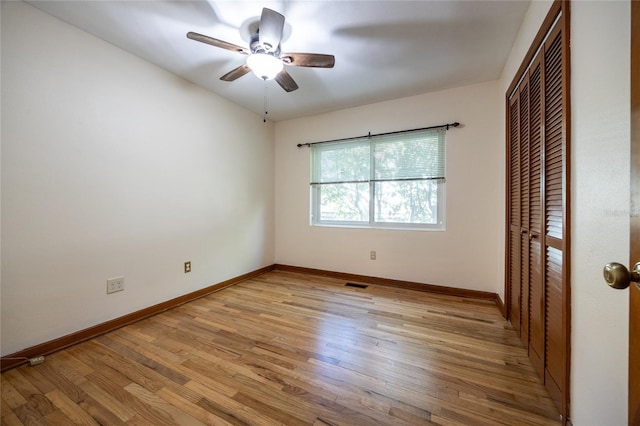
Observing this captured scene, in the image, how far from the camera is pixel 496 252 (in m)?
2.53

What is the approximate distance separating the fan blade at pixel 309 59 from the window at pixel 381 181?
4.99ft

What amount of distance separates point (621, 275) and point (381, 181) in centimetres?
267

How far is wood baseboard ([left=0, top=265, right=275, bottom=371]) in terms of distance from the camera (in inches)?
59.2

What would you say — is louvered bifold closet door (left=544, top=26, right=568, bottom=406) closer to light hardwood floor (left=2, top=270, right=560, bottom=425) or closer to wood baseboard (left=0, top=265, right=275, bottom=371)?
light hardwood floor (left=2, top=270, right=560, bottom=425)

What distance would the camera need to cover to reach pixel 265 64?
1680 millimetres

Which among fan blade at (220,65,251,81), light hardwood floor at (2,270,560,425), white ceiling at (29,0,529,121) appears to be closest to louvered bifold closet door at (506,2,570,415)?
light hardwood floor at (2,270,560,425)

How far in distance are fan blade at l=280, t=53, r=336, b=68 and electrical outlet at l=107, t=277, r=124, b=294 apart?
2.26 m

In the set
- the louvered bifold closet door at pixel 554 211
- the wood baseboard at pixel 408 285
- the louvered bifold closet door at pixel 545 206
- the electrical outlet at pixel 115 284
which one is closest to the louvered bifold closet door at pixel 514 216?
the louvered bifold closet door at pixel 545 206

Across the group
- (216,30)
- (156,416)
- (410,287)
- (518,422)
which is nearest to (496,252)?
(410,287)

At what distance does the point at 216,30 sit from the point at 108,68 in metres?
0.98

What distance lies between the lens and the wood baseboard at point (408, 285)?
2566 millimetres

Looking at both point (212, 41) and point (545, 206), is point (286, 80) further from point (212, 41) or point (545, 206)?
point (545, 206)

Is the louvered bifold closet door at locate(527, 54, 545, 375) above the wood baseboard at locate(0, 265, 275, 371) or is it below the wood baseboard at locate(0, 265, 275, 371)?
above

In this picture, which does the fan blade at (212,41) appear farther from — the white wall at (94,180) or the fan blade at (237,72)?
the white wall at (94,180)
